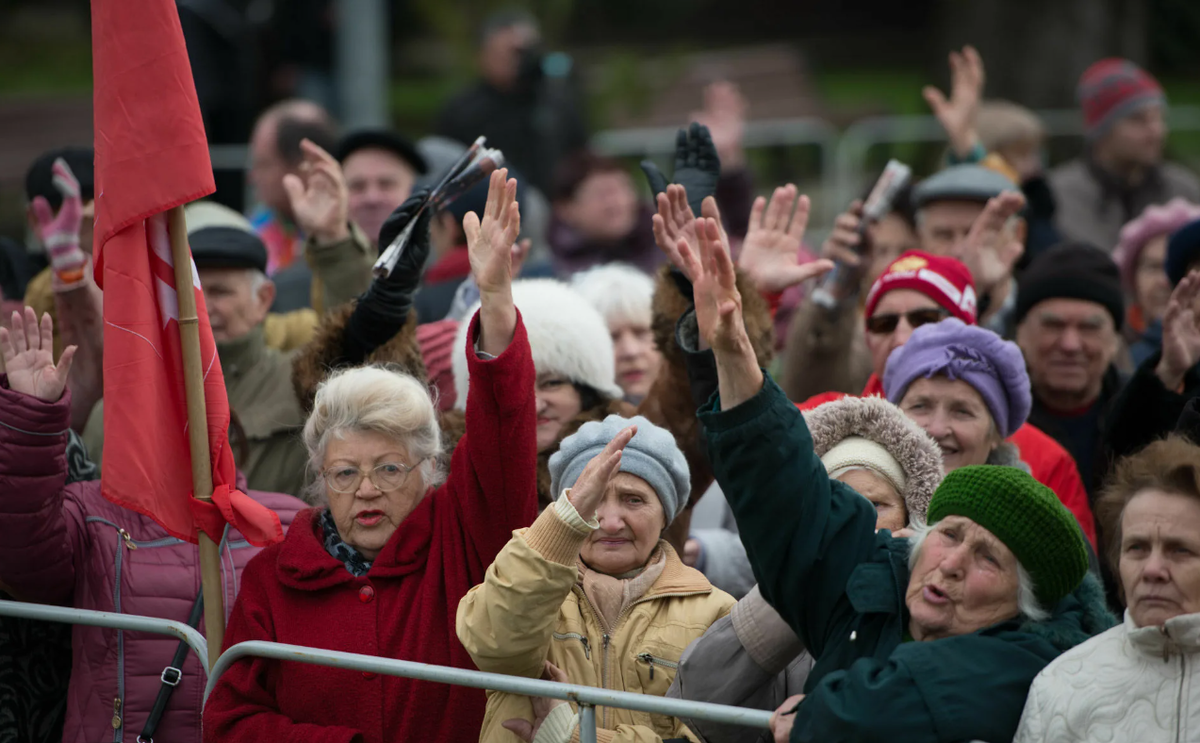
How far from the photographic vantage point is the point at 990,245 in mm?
5824

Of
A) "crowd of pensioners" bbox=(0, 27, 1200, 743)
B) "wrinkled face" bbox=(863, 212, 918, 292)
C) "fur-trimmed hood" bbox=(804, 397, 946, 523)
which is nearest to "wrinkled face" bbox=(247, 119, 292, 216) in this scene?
"crowd of pensioners" bbox=(0, 27, 1200, 743)

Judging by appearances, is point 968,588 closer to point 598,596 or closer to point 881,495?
point 881,495

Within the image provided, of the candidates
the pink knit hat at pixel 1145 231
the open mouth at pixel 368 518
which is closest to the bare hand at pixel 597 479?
the open mouth at pixel 368 518

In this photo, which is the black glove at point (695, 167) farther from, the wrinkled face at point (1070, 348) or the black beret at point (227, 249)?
the black beret at point (227, 249)

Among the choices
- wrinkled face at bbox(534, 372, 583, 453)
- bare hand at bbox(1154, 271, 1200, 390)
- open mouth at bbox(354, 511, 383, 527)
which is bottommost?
open mouth at bbox(354, 511, 383, 527)

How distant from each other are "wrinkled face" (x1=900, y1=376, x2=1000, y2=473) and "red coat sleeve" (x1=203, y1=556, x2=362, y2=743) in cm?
187

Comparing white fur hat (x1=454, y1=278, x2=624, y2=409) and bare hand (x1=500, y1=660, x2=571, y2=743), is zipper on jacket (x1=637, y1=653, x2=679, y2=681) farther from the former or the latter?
white fur hat (x1=454, y1=278, x2=624, y2=409)

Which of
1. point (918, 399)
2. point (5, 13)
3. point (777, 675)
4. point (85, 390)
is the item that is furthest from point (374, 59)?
point (5, 13)

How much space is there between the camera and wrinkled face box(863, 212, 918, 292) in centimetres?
695

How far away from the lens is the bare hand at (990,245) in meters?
Answer: 5.74

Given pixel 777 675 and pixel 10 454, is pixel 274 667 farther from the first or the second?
pixel 777 675

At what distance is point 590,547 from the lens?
3943mm

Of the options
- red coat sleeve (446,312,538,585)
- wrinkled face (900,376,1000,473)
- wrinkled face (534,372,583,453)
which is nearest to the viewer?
red coat sleeve (446,312,538,585)

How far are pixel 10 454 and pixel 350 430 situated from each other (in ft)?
2.98
